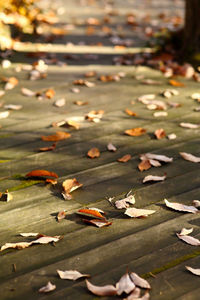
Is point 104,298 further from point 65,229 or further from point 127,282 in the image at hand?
point 65,229

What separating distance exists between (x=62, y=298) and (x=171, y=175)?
1.25 metres

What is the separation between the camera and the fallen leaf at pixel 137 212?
2502 mm

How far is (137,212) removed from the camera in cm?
252

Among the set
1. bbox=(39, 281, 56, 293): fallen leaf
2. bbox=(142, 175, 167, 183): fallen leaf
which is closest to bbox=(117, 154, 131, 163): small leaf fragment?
bbox=(142, 175, 167, 183): fallen leaf

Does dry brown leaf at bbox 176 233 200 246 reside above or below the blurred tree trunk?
below

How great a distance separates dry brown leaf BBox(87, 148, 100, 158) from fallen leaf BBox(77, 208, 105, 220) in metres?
0.70

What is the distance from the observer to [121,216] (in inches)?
99.0

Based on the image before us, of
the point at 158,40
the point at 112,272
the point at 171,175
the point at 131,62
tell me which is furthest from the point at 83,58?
the point at 112,272

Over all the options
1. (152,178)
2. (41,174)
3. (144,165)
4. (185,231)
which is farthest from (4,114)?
(185,231)

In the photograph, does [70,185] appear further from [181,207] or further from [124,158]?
[181,207]

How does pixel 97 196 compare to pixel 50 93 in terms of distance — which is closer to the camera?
pixel 97 196

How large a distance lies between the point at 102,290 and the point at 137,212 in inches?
25.3

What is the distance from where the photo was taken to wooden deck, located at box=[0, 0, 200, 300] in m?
2.07

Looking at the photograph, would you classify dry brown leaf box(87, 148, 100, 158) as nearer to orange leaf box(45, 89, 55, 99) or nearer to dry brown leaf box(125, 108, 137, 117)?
dry brown leaf box(125, 108, 137, 117)
